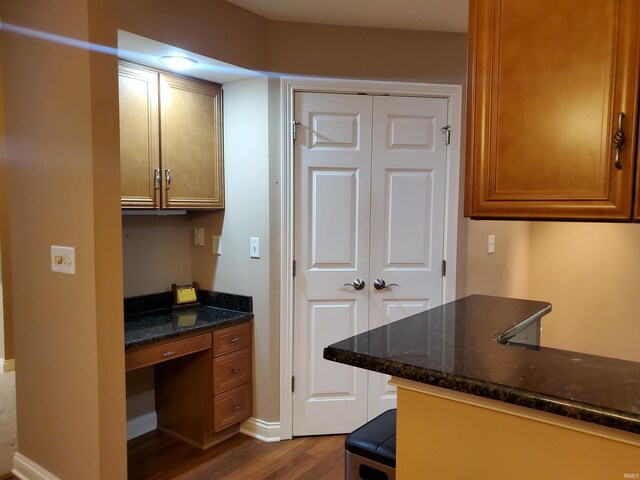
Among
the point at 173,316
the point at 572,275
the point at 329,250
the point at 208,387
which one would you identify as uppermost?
the point at 329,250

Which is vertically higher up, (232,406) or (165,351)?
(165,351)

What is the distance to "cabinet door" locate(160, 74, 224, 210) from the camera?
2.50m

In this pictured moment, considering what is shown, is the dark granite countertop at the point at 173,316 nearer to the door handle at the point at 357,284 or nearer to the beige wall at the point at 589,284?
the door handle at the point at 357,284

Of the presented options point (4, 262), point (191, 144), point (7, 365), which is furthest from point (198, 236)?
point (7, 365)

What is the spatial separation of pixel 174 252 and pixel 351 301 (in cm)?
118

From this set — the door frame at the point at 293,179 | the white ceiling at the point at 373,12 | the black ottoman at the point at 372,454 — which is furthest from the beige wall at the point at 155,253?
the black ottoman at the point at 372,454

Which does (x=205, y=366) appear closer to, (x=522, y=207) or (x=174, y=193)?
(x=174, y=193)

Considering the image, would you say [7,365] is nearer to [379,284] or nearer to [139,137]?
[139,137]

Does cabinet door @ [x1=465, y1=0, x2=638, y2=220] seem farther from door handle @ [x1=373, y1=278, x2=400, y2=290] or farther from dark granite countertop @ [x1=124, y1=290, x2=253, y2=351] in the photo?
dark granite countertop @ [x1=124, y1=290, x2=253, y2=351]

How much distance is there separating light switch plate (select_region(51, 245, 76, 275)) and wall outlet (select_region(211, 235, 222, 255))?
39.3 inches

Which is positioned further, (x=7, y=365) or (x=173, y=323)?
(x=7, y=365)

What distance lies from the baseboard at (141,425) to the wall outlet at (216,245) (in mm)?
1089

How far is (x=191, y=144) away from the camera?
2633 mm

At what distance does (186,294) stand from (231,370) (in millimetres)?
581
